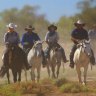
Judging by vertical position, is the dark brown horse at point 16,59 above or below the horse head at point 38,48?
below

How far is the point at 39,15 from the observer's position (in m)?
85.8

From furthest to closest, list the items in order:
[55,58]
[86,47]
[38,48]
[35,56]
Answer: [55,58], [35,56], [38,48], [86,47]

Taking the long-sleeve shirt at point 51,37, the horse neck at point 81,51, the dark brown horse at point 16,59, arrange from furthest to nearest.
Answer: the long-sleeve shirt at point 51,37 < the dark brown horse at point 16,59 < the horse neck at point 81,51

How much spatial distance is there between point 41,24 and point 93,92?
64.4 m

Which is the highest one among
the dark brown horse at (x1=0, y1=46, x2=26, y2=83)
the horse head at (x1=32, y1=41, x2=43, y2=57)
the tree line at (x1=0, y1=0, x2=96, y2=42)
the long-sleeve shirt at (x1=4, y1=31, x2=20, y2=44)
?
the tree line at (x1=0, y1=0, x2=96, y2=42)

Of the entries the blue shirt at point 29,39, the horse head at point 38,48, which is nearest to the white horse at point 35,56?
the horse head at point 38,48

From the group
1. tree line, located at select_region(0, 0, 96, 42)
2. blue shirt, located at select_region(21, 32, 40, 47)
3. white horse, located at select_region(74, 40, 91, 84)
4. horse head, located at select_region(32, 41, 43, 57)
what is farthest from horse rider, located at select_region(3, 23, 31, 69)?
tree line, located at select_region(0, 0, 96, 42)

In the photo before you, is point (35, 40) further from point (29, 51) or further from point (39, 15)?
point (39, 15)

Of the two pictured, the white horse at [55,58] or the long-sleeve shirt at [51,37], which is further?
the white horse at [55,58]

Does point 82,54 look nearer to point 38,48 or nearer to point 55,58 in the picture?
point 38,48

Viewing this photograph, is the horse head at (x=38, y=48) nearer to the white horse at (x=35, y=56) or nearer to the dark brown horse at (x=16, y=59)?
the white horse at (x=35, y=56)

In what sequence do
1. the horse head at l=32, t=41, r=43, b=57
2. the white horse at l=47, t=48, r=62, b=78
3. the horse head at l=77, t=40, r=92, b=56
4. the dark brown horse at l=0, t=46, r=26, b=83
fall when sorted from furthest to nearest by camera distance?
the white horse at l=47, t=48, r=62, b=78, the horse head at l=32, t=41, r=43, b=57, the dark brown horse at l=0, t=46, r=26, b=83, the horse head at l=77, t=40, r=92, b=56

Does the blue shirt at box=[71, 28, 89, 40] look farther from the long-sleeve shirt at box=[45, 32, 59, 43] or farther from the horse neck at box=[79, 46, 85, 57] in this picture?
the long-sleeve shirt at box=[45, 32, 59, 43]

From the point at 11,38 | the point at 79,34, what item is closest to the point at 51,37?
the point at 79,34
